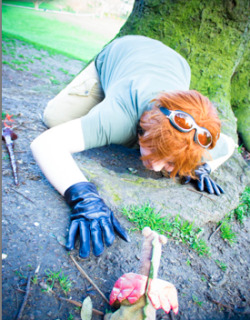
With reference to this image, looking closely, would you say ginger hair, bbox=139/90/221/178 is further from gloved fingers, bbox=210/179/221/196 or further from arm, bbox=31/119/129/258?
gloved fingers, bbox=210/179/221/196

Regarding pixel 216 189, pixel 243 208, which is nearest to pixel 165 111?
pixel 216 189

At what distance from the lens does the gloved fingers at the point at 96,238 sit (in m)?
1.32

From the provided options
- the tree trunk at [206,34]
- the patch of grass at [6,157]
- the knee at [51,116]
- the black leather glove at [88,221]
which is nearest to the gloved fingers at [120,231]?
the black leather glove at [88,221]

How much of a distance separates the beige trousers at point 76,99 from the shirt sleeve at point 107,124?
101 cm

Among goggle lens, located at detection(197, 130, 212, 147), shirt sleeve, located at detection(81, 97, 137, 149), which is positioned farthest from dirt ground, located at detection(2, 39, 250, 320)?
goggle lens, located at detection(197, 130, 212, 147)

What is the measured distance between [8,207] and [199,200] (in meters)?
1.41

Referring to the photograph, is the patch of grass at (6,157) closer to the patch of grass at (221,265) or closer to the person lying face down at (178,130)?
the person lying face down at (178,130)

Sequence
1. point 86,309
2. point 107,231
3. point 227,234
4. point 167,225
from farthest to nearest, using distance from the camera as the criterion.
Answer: point 227,234, point 167,225, point 107,231, point 86,309

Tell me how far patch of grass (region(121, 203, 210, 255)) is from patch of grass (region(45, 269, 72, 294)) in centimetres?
57

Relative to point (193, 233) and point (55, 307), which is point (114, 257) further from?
point (193, 233)

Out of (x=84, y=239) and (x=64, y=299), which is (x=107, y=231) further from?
(x=64, y=299)

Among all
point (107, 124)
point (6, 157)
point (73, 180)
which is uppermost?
point (107, 124)

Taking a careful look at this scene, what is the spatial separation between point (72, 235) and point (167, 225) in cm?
69

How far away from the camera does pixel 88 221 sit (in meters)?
1.42
